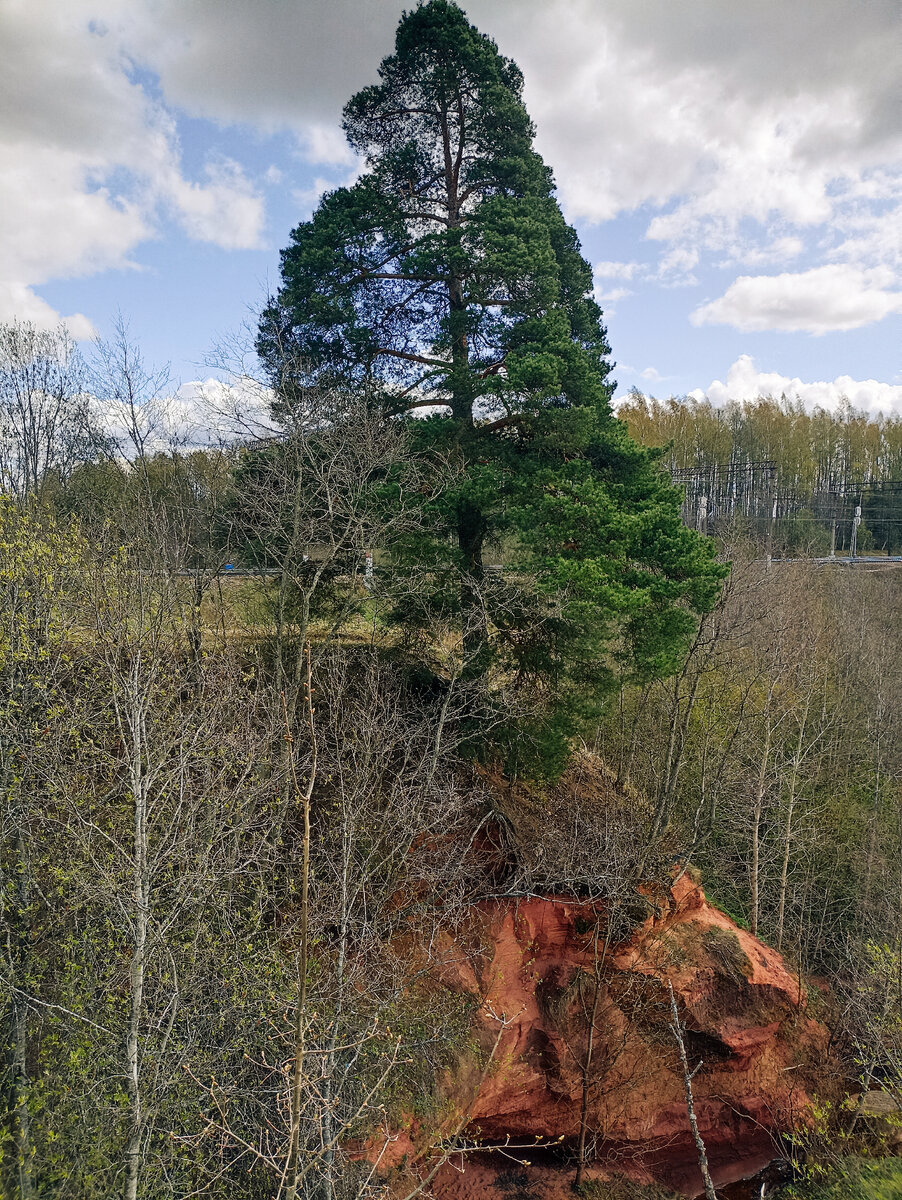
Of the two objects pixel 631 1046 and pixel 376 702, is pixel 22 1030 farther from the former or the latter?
pixel 631 1046

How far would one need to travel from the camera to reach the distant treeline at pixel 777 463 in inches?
1727

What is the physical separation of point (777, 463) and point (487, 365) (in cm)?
4164

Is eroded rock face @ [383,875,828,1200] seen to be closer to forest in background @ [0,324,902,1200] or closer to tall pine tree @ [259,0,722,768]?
forest in background @ [0,324,902,1200]

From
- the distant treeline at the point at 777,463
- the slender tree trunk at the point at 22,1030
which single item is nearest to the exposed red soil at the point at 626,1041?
the slender tree trunk at the point at 22,1030

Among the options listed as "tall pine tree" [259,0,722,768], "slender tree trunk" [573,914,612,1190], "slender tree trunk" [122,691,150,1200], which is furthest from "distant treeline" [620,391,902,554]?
"slender tree trunk" [122,691,150,1200]

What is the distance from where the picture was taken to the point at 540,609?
11000 mm

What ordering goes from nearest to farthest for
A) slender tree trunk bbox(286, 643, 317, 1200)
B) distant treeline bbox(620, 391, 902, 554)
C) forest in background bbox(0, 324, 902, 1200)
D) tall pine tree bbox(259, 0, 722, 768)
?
slender tree trunk bbox(286, 643, 317, 1200), forest in background bbox(0, 324, 902, 1200), tall pine tree bbox(259, 0, 722, 768), distant treeline bbox(620, 391, 902, 554)

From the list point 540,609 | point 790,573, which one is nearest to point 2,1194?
point 540,609

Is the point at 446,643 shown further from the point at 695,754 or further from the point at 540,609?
the point at 695,754

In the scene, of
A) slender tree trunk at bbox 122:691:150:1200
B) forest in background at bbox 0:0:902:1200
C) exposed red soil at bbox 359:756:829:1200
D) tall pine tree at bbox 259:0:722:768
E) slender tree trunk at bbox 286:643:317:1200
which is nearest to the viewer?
slender tree trunk at bbox 286:643:317:1200

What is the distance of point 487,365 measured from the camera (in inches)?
484

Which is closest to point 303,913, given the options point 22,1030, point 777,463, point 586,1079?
point 22,1030

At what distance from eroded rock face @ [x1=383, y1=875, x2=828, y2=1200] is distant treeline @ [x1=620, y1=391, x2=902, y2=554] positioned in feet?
104

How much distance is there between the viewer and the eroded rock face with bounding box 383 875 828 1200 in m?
12.5
